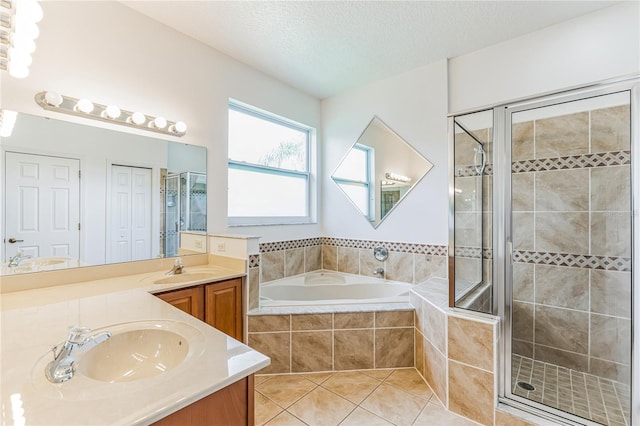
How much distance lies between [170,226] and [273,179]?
1.30 meters

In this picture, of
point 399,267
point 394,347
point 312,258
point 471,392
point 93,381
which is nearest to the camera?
point 93,381

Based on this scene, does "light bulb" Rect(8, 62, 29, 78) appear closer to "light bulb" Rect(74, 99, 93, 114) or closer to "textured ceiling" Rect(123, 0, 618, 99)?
"light bulb" Rect(74, 99, 93, 114)

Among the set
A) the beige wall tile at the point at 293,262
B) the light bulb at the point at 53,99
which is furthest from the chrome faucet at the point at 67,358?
the beige wall tile at the point at 293,262

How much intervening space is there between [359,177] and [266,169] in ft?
3.52

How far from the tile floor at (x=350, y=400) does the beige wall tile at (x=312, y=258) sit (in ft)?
4.45

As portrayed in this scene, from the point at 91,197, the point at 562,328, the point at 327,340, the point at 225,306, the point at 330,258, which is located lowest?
the point at 327,340

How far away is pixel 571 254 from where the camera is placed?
2164 mm

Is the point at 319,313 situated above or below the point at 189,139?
below

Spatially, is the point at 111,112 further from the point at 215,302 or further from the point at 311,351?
the point at 311,351

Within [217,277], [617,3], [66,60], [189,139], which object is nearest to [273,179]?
[189,139]

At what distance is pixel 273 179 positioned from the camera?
3.26 metres

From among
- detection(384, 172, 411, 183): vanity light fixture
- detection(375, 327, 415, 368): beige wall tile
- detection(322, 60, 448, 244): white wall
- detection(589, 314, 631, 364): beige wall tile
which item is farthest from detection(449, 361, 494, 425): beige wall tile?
detection(384, 172, 411, 183): vanity light fixture

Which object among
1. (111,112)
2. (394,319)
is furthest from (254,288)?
(111,112)

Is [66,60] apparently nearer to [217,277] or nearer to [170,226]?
[170,226]
